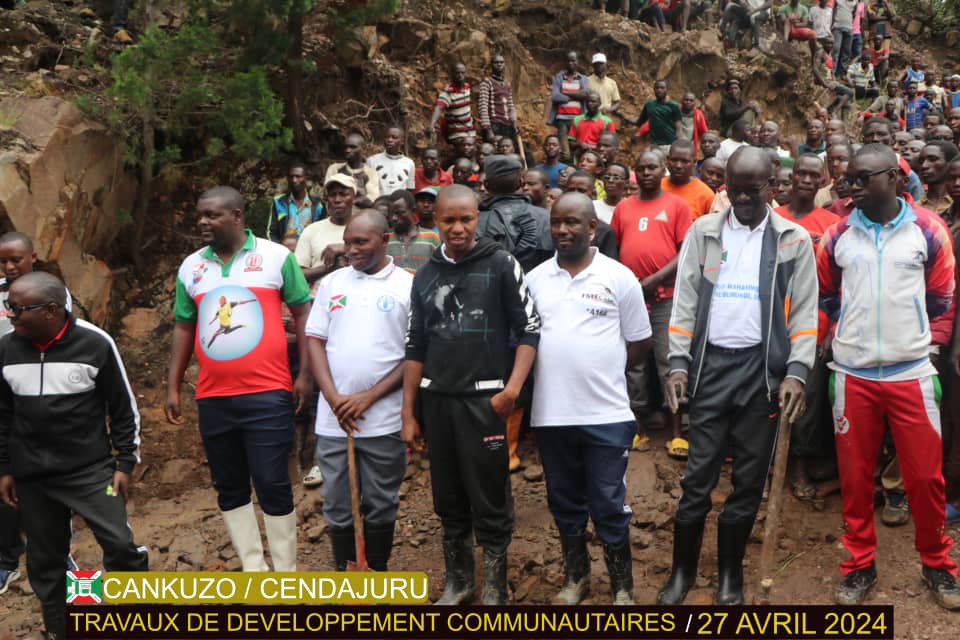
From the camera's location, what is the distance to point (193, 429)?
7.46 meters

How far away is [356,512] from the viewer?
4.05 meters

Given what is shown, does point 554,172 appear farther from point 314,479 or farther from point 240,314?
point 240,314

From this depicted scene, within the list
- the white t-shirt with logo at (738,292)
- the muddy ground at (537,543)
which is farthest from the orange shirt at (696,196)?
the white t-shirt with logo at (738,292)

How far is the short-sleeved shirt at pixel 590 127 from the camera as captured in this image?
1136 centimetres

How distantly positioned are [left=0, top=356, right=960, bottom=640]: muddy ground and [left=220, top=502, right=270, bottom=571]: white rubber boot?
0.80m

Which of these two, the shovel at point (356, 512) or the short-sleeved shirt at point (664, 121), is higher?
the short-sleeved shirt at point (664, 121)

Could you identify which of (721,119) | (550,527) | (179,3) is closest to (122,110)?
(179,3)

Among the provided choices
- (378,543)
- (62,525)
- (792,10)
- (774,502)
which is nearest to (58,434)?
(62,525)

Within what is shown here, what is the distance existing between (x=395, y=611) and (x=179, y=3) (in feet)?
24.6

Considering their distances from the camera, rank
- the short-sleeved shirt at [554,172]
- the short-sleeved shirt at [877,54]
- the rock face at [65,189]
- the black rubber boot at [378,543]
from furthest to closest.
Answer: the short-sleeved shirt at [877,54], the short-sleeved shirt at [554,172], the rock face at [65,189], the black rubber boot at [378,543]

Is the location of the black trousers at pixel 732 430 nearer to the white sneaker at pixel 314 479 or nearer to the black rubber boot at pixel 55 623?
the white sneaker at pixel 314 479

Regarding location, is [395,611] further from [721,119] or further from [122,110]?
[721,119]

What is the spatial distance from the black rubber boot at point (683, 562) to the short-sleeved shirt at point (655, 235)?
197 centimetres

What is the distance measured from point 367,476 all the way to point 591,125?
8434 millimetres
